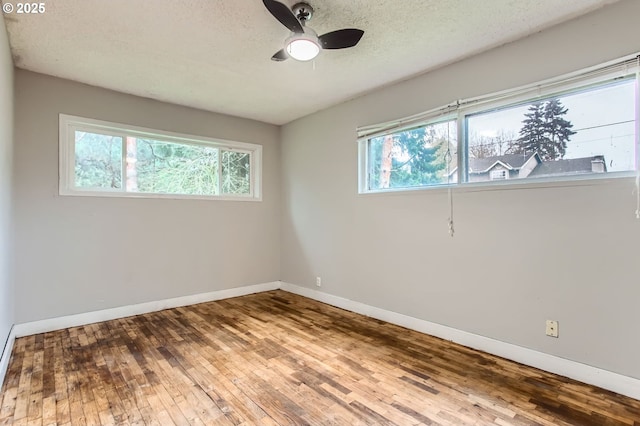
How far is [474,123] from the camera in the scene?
286cm

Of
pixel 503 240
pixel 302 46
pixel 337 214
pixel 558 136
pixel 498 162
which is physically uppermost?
pixel 302 46

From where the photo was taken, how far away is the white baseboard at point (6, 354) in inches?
89.0

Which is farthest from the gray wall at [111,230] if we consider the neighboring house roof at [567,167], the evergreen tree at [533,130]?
the neighboring house roof at [567,167]

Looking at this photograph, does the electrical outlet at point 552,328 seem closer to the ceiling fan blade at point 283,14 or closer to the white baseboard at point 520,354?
the white baseboard at point 520,354

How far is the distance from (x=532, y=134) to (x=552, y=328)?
1465mm

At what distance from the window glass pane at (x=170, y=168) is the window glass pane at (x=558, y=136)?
3.27m

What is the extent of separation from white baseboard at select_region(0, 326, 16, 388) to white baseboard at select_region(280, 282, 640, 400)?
3.06 metres

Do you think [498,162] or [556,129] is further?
[498,162]

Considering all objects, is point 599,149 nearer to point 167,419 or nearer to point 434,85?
point 434,85

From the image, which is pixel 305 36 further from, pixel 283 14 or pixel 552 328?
pixel 552 328

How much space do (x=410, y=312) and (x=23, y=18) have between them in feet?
13.1

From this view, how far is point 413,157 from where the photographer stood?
336cm

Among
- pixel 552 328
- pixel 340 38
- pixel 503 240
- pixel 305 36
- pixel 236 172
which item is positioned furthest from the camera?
pixel 236 172

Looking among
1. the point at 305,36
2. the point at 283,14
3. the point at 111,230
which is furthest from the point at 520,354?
the point at 111,230
